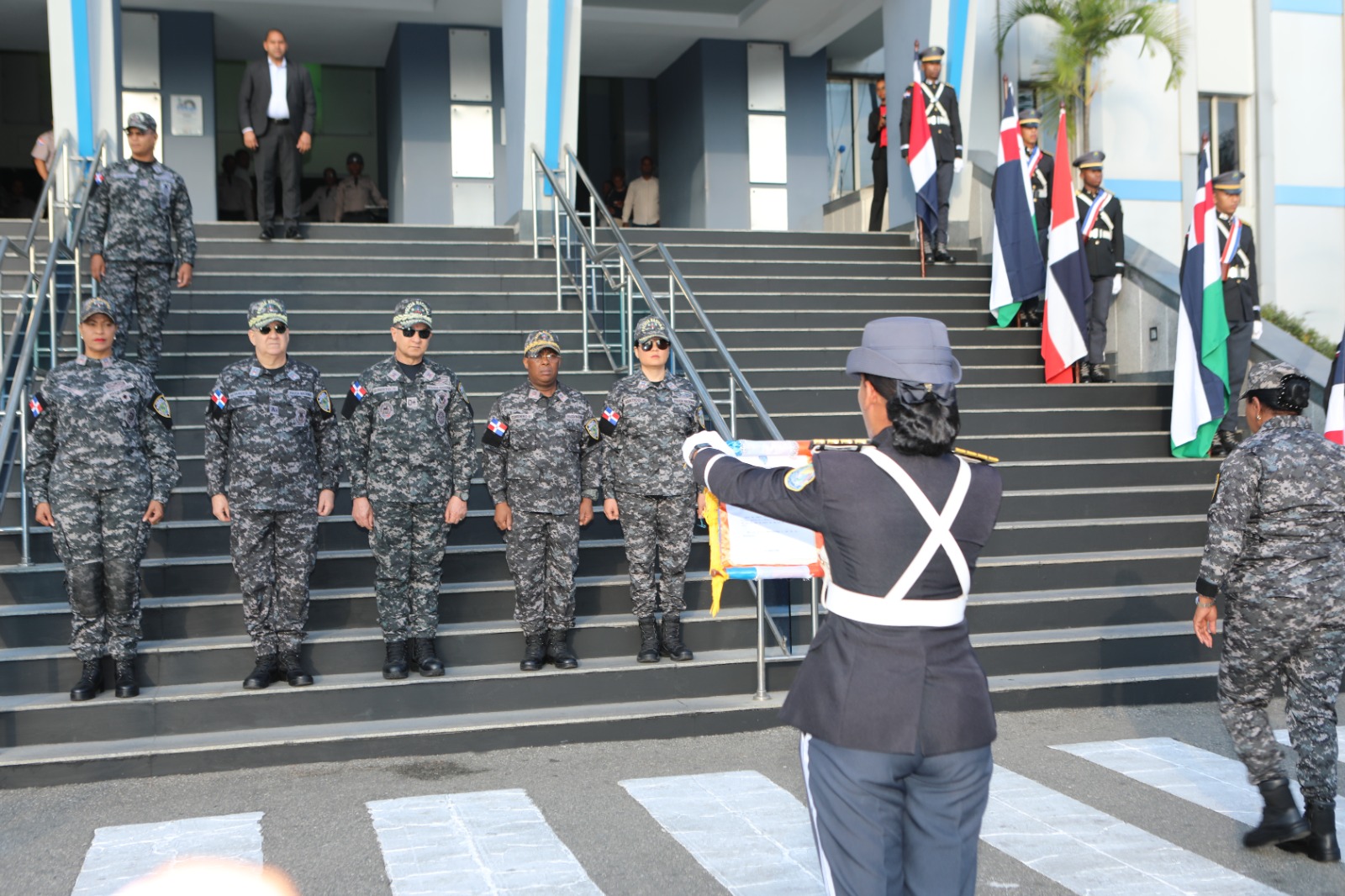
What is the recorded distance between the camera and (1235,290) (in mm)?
10125

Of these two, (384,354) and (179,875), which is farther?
(384,354)

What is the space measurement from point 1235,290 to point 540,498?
6170mm

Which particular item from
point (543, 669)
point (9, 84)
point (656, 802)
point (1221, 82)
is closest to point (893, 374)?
point (656, 802)

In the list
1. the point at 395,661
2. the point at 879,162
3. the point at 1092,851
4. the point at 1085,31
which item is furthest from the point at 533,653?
the point at 1085,31

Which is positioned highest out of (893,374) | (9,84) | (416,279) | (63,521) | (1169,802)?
(9,84)

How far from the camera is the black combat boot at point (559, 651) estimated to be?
23.1ft

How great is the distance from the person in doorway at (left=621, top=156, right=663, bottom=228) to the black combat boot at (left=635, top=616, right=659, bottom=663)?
1076 centimetres

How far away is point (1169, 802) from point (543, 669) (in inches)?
126

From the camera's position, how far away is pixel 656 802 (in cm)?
545

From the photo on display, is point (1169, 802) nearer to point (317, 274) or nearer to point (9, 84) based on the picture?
point (317, 274)

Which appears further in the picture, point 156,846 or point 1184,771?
point 1184,771

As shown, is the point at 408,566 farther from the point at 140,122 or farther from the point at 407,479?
the point at 140,122

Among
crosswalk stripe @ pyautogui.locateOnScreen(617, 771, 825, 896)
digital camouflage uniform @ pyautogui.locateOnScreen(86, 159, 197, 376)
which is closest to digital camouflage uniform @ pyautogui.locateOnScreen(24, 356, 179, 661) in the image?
digital camouflage uniform @ pyautogui.locateOnScreen(86, 159, 197, 376)

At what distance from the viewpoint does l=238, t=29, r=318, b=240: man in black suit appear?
36.7ft
